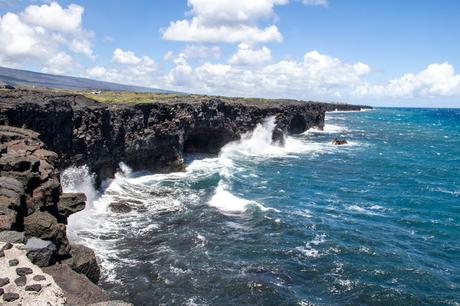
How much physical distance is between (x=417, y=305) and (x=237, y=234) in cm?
1548

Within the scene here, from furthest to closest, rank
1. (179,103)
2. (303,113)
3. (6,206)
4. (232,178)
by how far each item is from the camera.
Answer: (303,113) < (179,103) < (232,178) < (6,206)

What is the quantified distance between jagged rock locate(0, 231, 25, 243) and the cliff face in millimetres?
21600

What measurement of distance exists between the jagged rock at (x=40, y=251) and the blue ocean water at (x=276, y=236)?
9.62 m

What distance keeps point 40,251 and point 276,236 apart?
23.6 meters

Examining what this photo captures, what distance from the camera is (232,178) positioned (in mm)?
60469

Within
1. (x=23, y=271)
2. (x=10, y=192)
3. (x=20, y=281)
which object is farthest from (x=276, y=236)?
(x=20, y=281)

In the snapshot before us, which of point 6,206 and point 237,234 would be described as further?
point 237,234

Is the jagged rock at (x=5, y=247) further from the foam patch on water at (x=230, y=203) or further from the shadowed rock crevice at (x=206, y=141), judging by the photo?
the shadowed rock crevice at (x=206, y=141)

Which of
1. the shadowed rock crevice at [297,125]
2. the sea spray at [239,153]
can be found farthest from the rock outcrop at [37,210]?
the shadowed rock crevice at [297,125]

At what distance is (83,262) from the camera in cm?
2059

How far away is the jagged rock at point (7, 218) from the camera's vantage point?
17.5 m

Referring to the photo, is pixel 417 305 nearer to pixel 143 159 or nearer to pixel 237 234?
pixel 237 234

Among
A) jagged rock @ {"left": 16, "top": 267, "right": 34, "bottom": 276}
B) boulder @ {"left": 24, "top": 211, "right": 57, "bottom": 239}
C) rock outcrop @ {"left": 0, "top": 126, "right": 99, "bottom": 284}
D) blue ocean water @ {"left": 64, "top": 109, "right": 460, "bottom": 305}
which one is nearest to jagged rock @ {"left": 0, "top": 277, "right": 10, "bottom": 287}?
jagged rock @ {"left": 16, "top": 267, "right": 34, "bottom": 276}

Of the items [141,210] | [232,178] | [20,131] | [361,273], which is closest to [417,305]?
→ [361,273]
